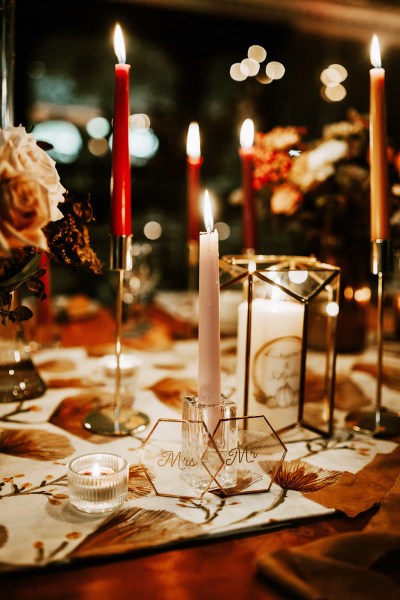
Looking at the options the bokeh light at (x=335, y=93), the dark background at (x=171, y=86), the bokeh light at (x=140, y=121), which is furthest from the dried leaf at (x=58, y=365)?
the bokeh light at (x=140, y=121)

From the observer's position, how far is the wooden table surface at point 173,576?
1.54 feet

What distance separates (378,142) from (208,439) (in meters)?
0.52

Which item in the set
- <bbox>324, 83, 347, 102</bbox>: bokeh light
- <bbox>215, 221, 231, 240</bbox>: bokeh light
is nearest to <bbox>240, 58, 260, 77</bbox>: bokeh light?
<bbox>324, 83, 347, 102</bbox>: bokeh light

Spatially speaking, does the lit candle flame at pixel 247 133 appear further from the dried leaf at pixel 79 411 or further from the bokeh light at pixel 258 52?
the bokeh light at pixel 258 52

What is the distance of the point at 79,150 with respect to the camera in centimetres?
371

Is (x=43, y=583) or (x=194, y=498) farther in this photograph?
(x=194, y=498)

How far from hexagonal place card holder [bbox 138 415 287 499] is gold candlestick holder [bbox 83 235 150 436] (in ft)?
0.55

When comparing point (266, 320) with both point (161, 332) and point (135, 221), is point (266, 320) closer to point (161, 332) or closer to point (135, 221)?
point (161, 332)

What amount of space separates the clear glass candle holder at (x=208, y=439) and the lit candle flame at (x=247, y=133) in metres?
0.55

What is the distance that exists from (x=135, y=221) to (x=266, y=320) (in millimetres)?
2891

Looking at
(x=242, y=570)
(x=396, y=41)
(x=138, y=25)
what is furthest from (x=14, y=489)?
(x=138, y=25)

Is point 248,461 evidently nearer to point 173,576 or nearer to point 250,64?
point 173,576

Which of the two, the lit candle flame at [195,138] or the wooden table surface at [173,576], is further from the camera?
the lit candle flame at [195,138]

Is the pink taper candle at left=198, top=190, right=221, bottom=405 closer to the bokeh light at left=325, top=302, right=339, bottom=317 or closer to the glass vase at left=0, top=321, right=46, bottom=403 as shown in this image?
the bokeh light at left=325, top=302, right=339, bottom=317
